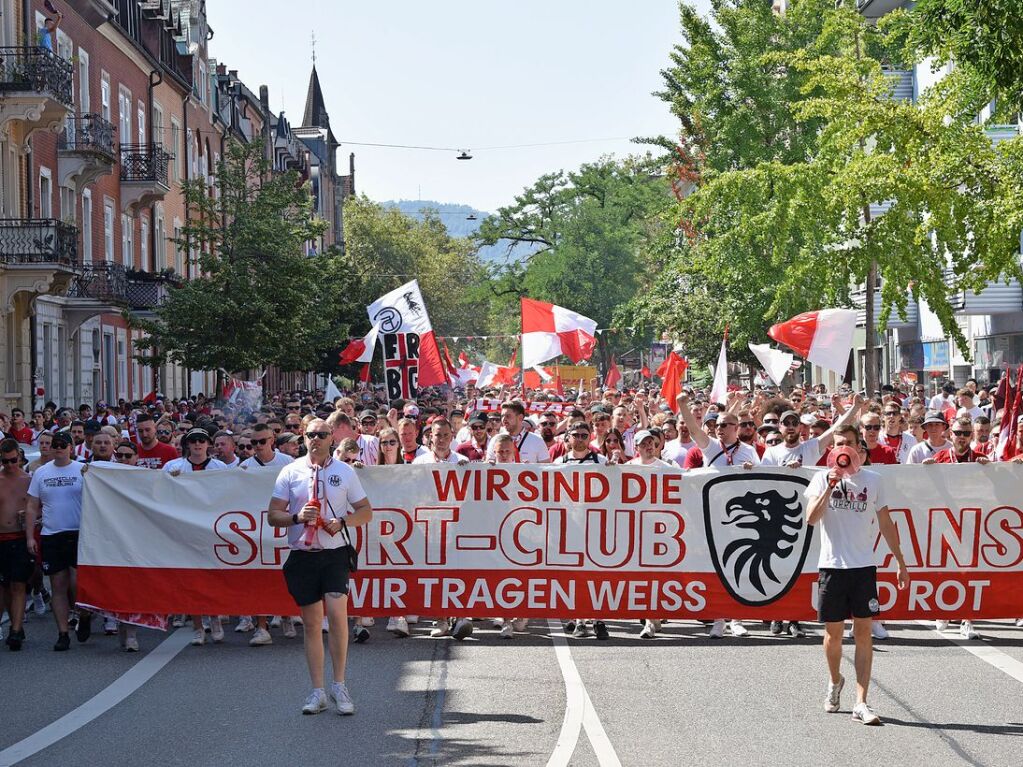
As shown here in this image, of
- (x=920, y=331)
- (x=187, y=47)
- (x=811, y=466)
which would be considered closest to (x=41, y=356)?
(x=187, y=47)

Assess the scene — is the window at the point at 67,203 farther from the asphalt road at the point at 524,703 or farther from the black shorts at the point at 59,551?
the asphalt road at the point at 524,703

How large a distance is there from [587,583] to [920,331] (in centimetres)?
4377

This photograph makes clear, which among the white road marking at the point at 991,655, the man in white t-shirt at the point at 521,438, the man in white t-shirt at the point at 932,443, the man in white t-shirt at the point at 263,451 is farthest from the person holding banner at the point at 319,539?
the man in white t-shirt at the point at 932,443

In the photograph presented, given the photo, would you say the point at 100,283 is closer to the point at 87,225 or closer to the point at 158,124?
the point at 87,225

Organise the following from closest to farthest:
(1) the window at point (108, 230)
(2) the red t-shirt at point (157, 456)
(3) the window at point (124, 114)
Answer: (2) the red t-shirt at point (157, 456) < (1) the window at point (108, 230) < (3) the window at point (124, 114)

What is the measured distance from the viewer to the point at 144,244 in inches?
1854

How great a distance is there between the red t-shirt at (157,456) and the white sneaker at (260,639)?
2.86 m

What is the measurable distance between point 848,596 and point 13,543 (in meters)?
7.15

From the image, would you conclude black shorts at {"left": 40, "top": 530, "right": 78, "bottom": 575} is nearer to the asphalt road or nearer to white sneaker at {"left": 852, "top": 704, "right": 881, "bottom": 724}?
the asphalt road

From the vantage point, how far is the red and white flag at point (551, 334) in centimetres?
2727

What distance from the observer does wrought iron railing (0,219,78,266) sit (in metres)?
32.7

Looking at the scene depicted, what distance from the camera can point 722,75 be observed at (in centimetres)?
3991

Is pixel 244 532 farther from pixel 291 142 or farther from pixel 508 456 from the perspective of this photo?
pixel 291 142

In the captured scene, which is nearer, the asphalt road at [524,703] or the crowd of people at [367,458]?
the asphalt road at [524,703]
